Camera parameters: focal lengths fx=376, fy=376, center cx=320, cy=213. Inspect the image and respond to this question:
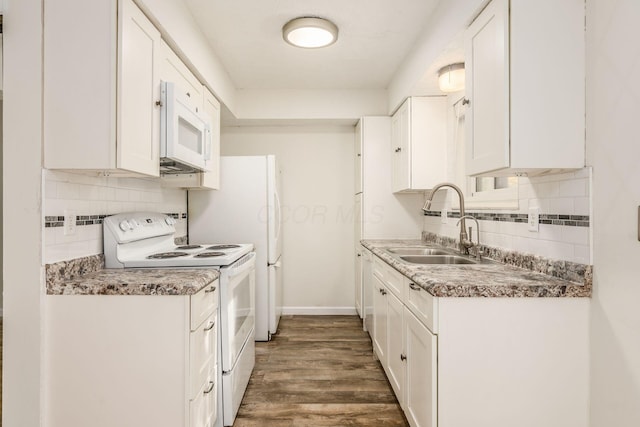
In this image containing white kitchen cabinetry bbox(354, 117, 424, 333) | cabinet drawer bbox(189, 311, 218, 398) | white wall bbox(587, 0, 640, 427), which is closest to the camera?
white wall bbox(587, 0, 640, 427)

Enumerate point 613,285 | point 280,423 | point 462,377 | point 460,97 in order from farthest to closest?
point 460,97
point 280,423
point 462,377
point 613,285

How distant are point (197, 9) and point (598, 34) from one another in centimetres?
211

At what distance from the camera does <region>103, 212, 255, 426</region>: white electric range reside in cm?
197

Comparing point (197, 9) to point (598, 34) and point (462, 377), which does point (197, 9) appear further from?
point (462, 377)

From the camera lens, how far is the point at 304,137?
419 centimetres

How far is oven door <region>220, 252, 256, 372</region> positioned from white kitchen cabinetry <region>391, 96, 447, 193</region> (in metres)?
1.54

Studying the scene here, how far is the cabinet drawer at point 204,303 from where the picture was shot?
5.25ft

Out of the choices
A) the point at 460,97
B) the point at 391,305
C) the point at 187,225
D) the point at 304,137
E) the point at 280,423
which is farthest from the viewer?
the point at 304,137

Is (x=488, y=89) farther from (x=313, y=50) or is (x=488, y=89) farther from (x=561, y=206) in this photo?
(x=313, y=50)

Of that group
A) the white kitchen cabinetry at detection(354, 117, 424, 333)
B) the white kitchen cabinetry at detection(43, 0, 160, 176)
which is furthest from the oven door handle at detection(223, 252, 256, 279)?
the white kitchen cabinetry at detection(354, 117, 424, 333)

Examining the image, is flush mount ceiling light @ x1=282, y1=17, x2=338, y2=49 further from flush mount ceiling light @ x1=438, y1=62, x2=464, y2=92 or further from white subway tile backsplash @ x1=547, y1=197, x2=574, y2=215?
white subway tile backsplash @ x1=547, y1=197, x2=574, y2=215

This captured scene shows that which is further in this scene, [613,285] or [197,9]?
[197,9]

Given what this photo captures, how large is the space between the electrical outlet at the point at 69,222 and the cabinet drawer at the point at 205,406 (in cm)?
93

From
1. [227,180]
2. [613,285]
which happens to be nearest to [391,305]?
[613,285]
